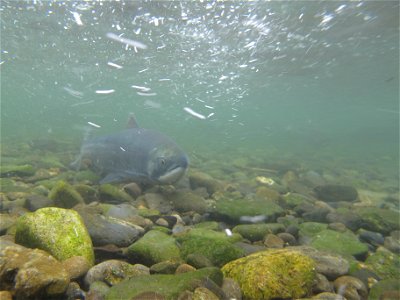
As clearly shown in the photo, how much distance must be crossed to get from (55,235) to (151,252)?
3.28ft

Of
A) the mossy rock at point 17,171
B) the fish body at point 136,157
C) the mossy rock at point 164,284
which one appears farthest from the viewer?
the mossy rock at point 17,171

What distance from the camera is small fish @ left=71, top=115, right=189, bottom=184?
583 centimetres

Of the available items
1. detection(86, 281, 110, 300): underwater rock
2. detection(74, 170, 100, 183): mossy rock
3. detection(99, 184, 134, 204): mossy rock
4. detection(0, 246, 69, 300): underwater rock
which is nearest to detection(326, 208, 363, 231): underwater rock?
detection(99, 184, 134, 204): mossy rock

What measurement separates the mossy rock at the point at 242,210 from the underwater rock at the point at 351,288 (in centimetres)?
196

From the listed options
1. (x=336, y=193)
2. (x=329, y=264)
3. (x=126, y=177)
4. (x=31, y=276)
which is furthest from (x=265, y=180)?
(x=31, y=276)

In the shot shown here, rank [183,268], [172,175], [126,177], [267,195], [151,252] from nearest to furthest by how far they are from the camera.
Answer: [183,268], [151,252], [172,175], [126,177], [267,195]

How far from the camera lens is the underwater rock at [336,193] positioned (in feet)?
26.0

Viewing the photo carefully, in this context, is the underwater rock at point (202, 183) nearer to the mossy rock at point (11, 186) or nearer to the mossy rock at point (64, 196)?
the mossy rock at point (64, 196)

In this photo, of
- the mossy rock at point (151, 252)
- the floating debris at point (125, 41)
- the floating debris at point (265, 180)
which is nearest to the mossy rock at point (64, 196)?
the mossy rock at point (151, 252)

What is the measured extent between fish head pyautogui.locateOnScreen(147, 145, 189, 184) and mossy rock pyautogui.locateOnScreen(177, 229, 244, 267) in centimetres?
233

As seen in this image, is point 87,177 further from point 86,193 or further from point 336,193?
point 336,193

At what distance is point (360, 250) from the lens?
152 inches

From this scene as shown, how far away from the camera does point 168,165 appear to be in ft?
19.0

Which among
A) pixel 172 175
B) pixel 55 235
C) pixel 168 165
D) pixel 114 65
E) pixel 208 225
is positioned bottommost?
pixel 208 225
